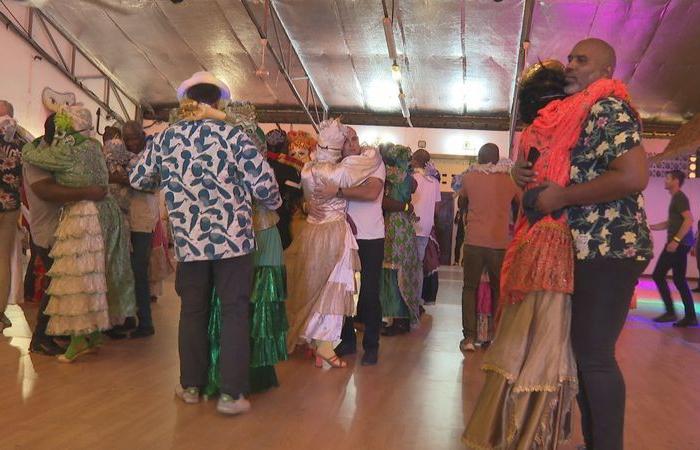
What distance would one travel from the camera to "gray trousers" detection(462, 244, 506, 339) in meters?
4.68

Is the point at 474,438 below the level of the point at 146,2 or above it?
below

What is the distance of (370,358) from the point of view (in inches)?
165

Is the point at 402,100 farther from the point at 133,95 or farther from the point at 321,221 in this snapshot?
the point at 321,221

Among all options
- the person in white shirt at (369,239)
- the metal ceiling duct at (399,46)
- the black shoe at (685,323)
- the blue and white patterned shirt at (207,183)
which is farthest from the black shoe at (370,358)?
the metal ceiling duct at (399,46)

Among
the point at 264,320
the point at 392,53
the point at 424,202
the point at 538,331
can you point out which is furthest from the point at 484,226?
the point at 392,53

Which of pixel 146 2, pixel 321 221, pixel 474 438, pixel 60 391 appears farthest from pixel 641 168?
pixel 146 2

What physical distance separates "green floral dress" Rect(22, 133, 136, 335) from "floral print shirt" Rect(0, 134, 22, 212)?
0.69 m

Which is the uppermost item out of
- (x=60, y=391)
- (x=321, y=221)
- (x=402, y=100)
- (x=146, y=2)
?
Result: (x=146, y=2)

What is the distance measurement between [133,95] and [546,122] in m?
12.6

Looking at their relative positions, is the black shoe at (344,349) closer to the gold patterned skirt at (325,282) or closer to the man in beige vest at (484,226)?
the gold patterned skirt at (325,282)

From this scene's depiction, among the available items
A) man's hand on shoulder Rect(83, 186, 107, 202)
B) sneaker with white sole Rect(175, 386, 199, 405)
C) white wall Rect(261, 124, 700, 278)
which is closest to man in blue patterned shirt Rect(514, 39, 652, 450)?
sneaker with white sole Rect(175, 386, 199, 405)

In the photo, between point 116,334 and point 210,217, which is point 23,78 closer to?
point 116,334

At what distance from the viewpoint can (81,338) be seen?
12.7 feet

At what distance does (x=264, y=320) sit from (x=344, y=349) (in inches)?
47.9
